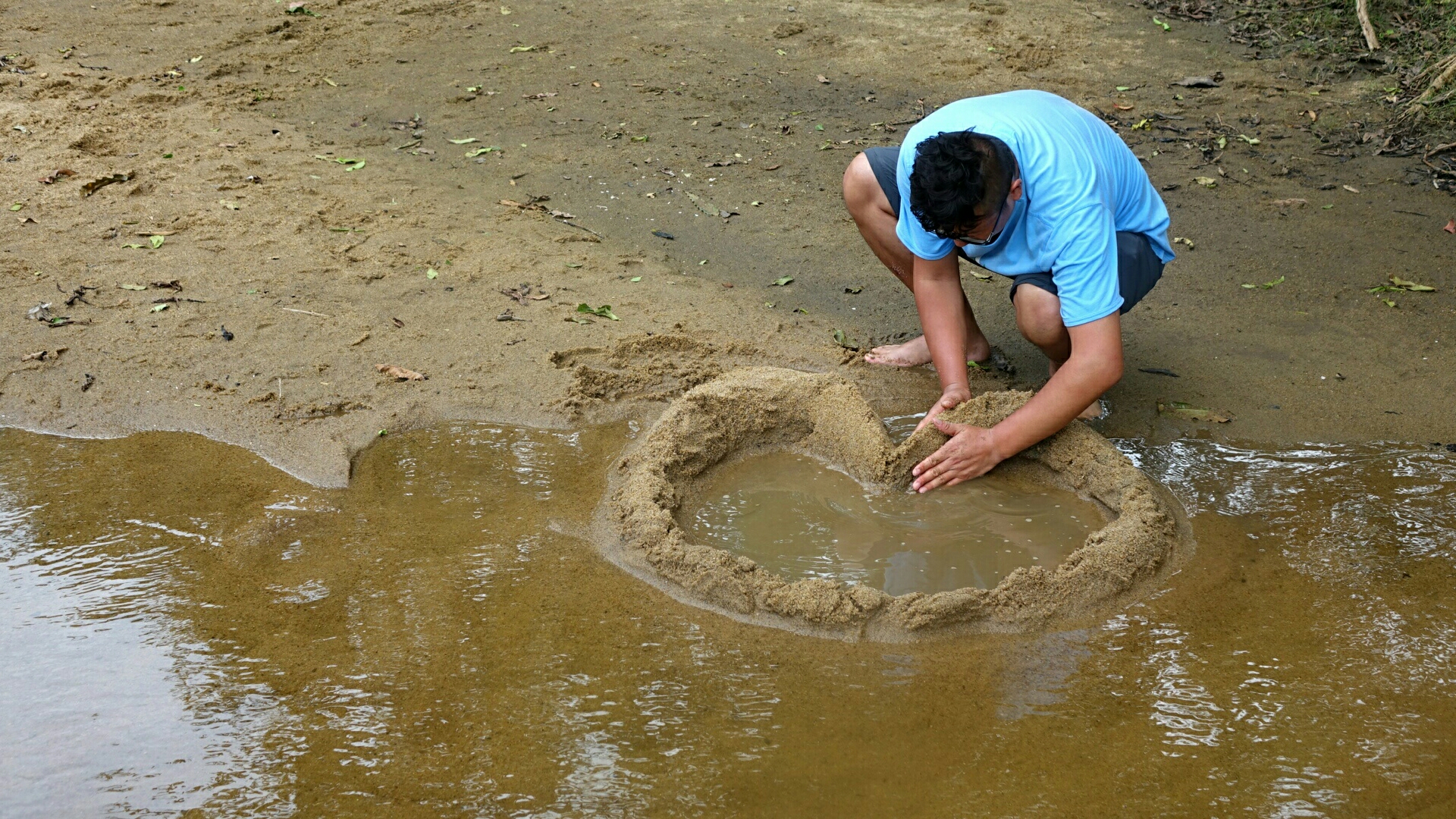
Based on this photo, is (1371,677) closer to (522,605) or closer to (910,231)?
(910,231)

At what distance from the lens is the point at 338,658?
2363mm

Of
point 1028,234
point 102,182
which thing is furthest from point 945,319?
point 102,182

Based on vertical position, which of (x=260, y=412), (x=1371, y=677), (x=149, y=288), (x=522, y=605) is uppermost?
(x=149, y=288)

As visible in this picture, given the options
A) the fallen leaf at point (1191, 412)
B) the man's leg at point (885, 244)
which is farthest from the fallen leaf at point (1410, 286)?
the man's leg at point (885, 244)

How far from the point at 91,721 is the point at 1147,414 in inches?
120

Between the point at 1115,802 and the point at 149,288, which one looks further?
the point at 149,288

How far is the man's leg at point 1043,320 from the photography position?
298 cm

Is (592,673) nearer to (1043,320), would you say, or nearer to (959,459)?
(959,459)

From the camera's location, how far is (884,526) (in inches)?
115

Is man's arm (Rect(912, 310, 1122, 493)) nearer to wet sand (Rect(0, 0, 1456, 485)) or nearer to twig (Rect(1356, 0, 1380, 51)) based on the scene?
wet sand (Rect(0, 0, 1456, 485))

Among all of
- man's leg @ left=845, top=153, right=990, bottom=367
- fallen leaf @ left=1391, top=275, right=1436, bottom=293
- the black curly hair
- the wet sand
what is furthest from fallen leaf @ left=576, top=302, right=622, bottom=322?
fallen leaf @ left=1391, top=275, right=1436, bottom=293

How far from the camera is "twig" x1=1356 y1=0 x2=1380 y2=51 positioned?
6305mm

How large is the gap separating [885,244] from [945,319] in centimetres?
49

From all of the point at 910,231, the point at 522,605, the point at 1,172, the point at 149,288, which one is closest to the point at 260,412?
the point at 149,288
